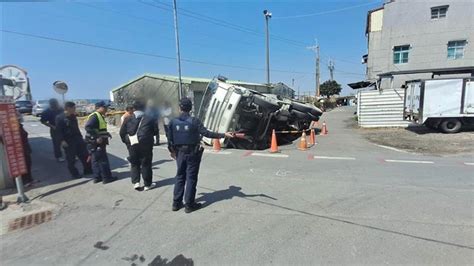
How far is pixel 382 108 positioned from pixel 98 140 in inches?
611

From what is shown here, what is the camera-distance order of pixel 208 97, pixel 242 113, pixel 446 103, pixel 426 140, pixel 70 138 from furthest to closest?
pixel 446 103
pixel 426 140
pixel 208 97
pixel 242 113
pixel 70 138

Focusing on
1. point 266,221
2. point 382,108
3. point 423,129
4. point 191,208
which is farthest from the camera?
point 382,108

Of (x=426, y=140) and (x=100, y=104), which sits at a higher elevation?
(x=100, y=104)

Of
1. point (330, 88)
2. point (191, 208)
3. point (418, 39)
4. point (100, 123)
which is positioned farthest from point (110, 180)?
point (330, 88)

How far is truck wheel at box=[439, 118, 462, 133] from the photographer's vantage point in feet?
41.7

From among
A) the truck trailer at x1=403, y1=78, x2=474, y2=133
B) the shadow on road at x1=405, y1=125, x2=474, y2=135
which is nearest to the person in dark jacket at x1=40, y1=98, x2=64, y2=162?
the truck trailer at x1=403, y1=78, x2=474, y2=133

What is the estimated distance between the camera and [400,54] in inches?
960

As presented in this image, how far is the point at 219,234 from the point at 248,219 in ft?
1.88

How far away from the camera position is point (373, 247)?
304 cm

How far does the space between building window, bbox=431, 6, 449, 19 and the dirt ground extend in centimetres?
1436

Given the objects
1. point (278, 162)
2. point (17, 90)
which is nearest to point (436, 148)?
point (278, 162)

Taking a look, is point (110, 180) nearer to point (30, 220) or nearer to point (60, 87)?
point (30, 220)

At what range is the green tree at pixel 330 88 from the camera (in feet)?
208

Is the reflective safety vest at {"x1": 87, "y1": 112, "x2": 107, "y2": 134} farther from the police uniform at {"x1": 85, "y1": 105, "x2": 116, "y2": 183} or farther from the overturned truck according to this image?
the overturned truck
